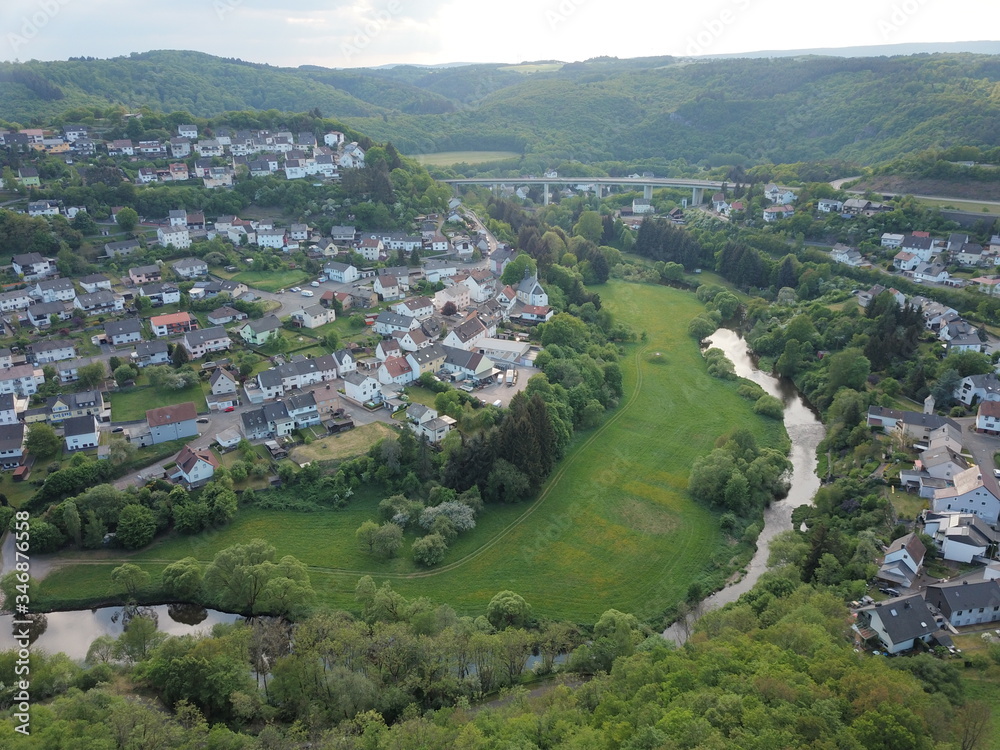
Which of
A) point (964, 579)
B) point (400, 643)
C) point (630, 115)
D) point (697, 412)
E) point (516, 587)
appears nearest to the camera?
point (400, 643)

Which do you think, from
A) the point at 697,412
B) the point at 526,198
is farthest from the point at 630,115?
the point at 697,412

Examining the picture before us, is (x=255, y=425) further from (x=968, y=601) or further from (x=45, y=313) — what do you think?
(x=968, y=601)

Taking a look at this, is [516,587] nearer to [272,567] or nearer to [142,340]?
[272,567]

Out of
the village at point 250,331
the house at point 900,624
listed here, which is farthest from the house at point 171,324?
the house at point 900,624

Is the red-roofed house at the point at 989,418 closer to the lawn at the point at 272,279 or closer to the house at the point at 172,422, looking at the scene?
the house at the point at 172,422

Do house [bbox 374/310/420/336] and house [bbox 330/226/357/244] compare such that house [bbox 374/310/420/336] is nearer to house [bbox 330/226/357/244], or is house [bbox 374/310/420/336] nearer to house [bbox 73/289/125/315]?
house [bbox 330/226/357/244]

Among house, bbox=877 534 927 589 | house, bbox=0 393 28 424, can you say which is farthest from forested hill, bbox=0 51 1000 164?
house, bbox=877 534 927 589
